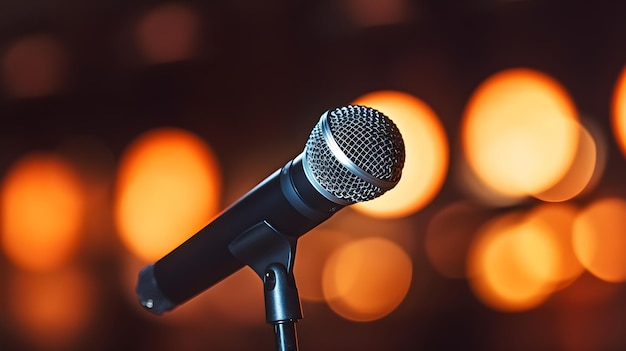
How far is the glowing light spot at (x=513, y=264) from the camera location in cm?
217

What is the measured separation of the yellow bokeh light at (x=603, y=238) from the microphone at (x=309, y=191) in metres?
1.60

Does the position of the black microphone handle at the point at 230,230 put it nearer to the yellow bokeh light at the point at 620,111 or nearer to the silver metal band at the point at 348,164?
the silver metal band at the point at 348,164

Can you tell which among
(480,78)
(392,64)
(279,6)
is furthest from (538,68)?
(279,6)

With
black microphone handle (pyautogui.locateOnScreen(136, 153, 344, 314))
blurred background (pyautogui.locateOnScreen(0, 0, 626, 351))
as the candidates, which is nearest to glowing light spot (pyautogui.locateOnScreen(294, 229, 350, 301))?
blurred background (pyautogui.locateOnScreen(0, 0, 626, 351))

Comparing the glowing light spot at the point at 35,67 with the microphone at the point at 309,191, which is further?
the glowing light spot at the point at 35,67

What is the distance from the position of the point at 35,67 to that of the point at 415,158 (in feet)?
4.25

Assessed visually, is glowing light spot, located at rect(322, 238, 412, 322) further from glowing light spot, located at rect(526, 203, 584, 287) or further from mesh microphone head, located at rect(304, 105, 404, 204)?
mesh microphone head, located at rect(304, 105, 404, 204)

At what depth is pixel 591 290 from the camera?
215 cm

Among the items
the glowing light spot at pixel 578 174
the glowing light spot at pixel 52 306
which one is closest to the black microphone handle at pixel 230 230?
the glowing light spot at pixel 578 174

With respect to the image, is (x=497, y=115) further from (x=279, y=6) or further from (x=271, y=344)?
(x=271, y=344)

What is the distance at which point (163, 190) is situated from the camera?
2.46 meters

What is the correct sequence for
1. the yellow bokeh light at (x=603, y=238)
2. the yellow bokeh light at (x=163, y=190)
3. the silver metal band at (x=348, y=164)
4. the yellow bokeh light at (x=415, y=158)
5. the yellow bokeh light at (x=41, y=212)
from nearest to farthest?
1. the silver metal band at (x=348, y=164)
2. the yellow bokeh light at (x=603, y=238)
3. the yellow bokeh light at (x=415, y=158)
4. the yellow bokeh light at (x=163, y=190)
5. the yellow bokeh light at (x=41, y=212)

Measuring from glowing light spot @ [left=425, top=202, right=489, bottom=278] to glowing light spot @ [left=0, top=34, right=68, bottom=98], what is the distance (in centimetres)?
129

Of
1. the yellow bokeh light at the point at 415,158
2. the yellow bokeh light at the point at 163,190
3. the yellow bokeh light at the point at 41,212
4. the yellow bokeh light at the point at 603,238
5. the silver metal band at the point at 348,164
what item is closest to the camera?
the silver metal band at the point at 348,164
